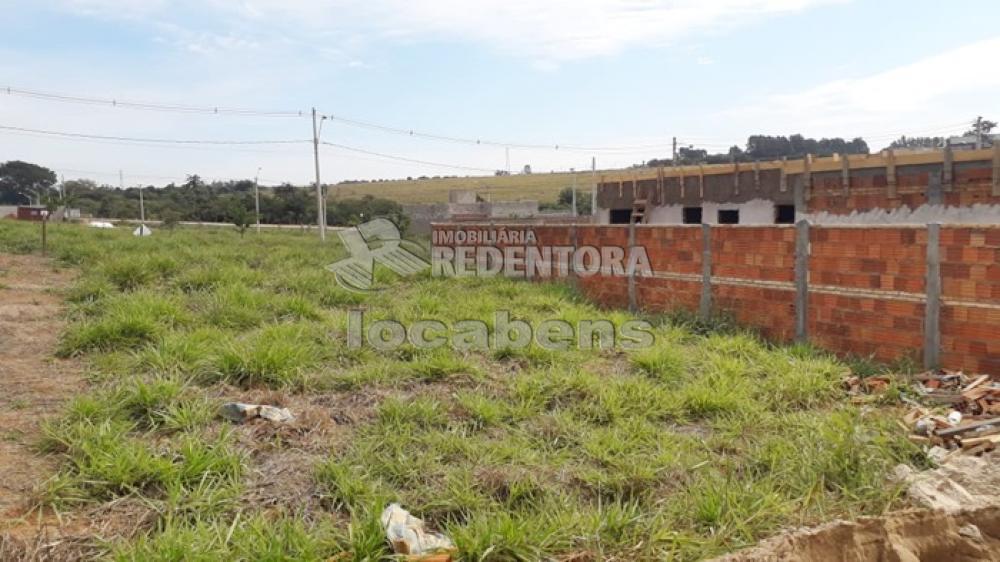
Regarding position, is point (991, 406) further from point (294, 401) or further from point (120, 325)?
point (120, 325)

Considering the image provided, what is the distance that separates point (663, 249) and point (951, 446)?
4.28m

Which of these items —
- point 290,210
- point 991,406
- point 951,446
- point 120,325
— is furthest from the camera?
point 290,210

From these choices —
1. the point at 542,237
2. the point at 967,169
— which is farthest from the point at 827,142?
the point at 542,237

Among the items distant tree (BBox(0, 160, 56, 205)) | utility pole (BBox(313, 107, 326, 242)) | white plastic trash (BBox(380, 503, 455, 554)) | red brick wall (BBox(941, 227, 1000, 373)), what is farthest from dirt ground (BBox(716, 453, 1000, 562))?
distant tree (BBox(0, 160, 56, 205))

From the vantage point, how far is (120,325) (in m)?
5.31

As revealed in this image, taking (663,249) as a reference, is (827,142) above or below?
above

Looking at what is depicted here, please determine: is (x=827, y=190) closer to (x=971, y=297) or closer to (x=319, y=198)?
(x=971, y=297)

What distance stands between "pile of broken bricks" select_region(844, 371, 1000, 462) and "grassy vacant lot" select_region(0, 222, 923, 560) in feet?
0.64

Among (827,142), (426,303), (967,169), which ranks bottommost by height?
(426,303)

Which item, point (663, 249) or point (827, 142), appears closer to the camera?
point (663, 249)

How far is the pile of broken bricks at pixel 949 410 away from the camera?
3.56 m

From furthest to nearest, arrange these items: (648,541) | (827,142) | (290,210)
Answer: (290,210)
(827,142)
(648,541)

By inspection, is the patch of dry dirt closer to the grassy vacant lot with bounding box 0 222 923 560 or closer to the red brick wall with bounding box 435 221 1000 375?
the grassy vacant lot with bounding box 0 222 923 560

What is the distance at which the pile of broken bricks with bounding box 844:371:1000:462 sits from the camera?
11.7 feet
